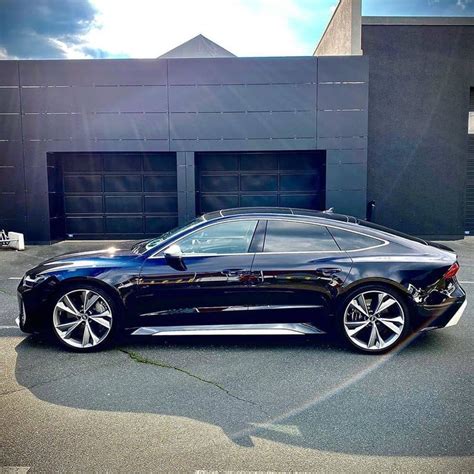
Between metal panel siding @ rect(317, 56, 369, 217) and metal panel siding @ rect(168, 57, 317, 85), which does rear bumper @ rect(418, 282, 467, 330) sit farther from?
metal panel siding @ rect(168, 57, 317, 85)

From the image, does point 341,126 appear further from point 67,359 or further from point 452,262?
point 67,359

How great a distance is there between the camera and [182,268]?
4.61 m

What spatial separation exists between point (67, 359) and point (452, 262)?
4.10 meters

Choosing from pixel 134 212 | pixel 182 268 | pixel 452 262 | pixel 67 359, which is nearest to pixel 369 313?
pixel 452 262

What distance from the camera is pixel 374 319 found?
15.1 ft

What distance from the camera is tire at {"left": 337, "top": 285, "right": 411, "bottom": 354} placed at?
181 inches

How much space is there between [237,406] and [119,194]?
10988 mm

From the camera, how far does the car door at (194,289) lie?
4.59 metres

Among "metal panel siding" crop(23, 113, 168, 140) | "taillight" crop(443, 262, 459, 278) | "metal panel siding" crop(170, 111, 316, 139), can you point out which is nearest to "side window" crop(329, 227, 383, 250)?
"taillight" crop(443, 262, 459, 278)

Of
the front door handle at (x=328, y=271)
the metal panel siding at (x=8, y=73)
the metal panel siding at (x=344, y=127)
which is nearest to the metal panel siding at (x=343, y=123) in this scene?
the metal panel siding at (x=344, y=127)

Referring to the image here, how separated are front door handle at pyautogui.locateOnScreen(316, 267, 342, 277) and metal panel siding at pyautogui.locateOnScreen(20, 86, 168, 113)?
9.36m

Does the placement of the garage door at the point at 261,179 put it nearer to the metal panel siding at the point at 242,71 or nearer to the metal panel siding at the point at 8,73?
the metal panel siding at the point at 242,71

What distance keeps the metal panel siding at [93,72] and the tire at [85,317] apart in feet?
30.6

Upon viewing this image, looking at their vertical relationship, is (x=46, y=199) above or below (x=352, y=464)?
above
